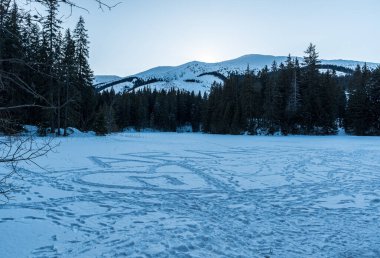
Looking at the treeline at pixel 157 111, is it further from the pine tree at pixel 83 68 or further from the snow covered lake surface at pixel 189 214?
the snow covered lake surface at pixel 189 214

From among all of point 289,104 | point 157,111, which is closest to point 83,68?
point 289,104

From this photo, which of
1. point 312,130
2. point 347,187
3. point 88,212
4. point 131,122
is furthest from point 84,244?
point 131,122

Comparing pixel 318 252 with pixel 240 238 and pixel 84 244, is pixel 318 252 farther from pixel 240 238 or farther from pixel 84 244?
pixel 84 244

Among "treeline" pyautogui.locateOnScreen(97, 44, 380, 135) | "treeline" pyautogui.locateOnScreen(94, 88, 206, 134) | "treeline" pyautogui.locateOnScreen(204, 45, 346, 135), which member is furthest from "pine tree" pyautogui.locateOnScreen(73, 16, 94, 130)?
"treeline" pyautogui.locateOnScreen(94, 88, 206, 134)

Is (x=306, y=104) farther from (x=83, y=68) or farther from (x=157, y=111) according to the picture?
(x=157, y=111)

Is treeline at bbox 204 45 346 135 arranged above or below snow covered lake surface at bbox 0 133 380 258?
above

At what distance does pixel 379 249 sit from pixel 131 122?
86614 millimetres

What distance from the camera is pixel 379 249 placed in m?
4.47

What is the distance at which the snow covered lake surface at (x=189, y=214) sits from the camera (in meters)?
4.38

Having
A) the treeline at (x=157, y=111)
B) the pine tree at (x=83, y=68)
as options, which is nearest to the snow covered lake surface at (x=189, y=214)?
the pine tree at (x=83, y=68)

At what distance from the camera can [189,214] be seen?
6.12 m

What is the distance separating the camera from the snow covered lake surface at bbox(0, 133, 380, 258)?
14.4ft

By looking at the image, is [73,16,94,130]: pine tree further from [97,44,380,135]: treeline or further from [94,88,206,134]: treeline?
[94,88,206,134]: treeline

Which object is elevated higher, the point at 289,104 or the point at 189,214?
the point at 289,104
